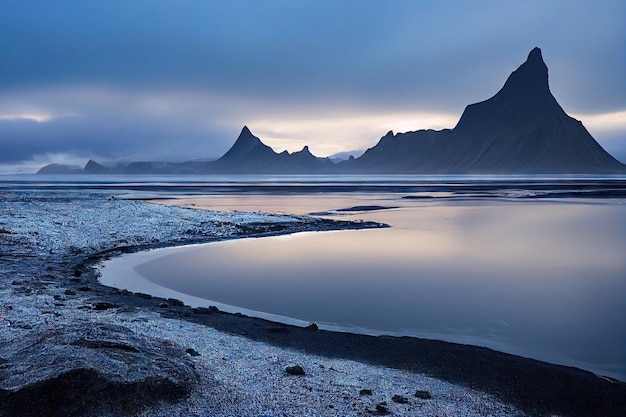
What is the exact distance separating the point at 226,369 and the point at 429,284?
28.4 ft

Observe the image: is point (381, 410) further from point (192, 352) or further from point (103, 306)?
point (103, 306)

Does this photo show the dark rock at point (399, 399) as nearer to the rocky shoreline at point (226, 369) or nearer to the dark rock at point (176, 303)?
the rocky shoreline at point (226, 369)

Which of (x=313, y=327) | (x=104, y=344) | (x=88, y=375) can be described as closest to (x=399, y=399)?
(x=313, y=327)

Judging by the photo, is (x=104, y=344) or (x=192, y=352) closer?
(x=104, y=344)

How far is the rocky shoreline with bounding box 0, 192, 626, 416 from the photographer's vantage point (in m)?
6.36

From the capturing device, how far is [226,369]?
756cm

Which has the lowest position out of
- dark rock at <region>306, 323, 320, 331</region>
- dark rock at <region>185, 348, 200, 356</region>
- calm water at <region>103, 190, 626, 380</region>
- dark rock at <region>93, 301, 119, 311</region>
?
calm water at <region>103, 190, 626, 380</region>

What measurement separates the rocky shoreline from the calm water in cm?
135

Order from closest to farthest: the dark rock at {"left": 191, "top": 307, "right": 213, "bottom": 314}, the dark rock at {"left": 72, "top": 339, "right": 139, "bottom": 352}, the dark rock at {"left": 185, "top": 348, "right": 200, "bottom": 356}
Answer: the dark rock at {"left": 72, "top": 339, "right": 139, "bottom": 352} → the dark rock at {"left": 185, "top": 348, "right": 200, "bottom": 356} → the dark rock at {"left": 191, "top": 307, "right": 213, "bottom": 314}

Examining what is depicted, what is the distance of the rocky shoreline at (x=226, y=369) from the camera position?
636 centimetres

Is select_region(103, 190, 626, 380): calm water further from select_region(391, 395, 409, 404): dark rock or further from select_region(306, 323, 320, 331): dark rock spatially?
select_region(391, 395, 409, 404): dark rock

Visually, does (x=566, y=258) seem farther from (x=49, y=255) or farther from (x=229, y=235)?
(x=49, y=255)

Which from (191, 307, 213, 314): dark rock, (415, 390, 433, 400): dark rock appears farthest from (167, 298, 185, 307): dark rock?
(415, 390, 433, 400): dark rock

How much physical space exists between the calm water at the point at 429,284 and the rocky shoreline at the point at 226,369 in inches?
53.0
